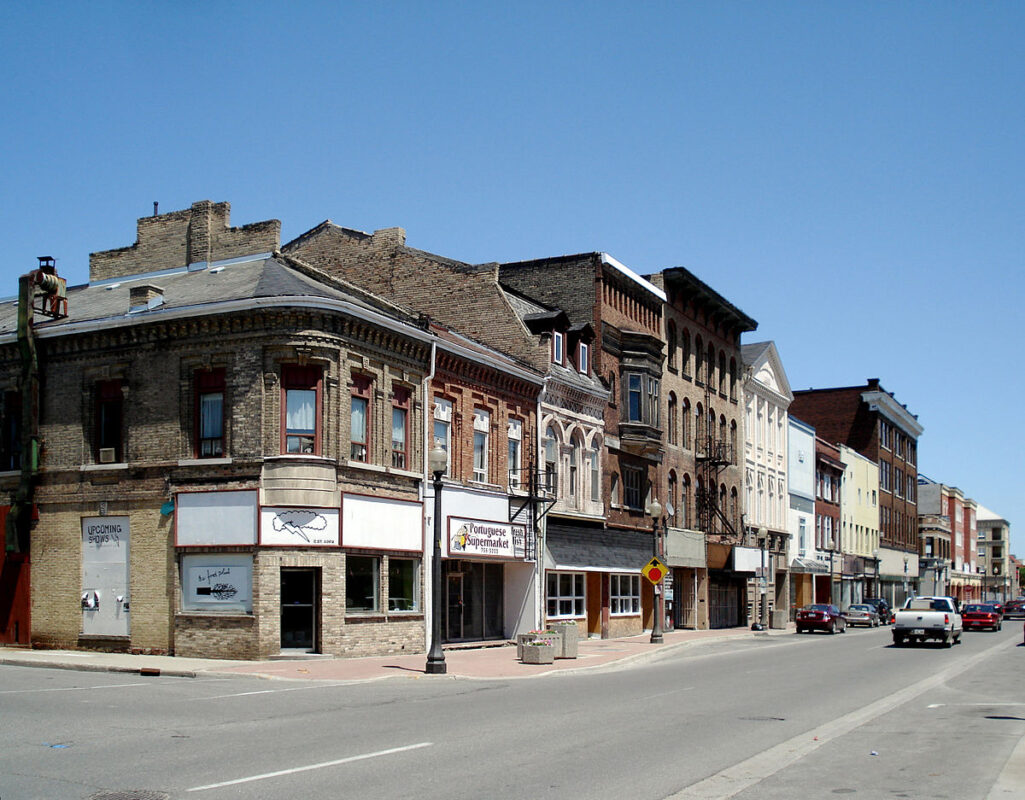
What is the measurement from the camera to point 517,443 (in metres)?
35.7

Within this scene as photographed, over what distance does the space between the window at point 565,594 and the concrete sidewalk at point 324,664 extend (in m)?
6.02

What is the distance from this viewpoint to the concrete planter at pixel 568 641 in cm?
2838

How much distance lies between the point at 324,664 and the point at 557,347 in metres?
16.7

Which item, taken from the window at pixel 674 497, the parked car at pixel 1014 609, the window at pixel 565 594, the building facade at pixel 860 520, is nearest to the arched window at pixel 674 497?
the window at pixel 674 497

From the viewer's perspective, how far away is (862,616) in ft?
201

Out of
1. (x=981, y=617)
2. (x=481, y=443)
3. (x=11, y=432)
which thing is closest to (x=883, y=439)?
(x=981, y=617)

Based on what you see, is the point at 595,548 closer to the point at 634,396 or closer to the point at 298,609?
the point at 634,396

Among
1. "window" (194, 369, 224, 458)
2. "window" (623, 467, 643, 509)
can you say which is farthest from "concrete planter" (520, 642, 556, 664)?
"window" (623, 467, 643, 509)

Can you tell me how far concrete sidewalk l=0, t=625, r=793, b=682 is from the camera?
2261 centimetres

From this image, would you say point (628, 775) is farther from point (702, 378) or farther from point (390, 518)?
point (702, 378)

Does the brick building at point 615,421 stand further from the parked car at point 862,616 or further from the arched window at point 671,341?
the parked car at point 862,616

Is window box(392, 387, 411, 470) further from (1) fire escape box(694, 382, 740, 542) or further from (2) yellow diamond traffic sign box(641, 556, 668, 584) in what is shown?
(1) fire escape box(694, 382, 740, 542)

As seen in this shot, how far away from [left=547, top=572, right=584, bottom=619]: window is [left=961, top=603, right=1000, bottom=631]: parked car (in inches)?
1153

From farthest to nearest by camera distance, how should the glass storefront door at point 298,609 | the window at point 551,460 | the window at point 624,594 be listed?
the window at point 624,594 → the window at point 551,460 → the glass storefront door at point 298,609
